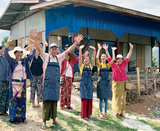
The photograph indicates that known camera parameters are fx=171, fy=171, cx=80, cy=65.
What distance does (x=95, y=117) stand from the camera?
4.68 m

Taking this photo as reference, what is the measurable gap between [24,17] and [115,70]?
29.1ft

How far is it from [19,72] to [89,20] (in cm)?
575

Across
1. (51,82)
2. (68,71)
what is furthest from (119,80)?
(51,82)

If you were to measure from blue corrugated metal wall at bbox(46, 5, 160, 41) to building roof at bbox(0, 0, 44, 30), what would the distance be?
1.63m

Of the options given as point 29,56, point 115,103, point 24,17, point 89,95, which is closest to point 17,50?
point 29,56

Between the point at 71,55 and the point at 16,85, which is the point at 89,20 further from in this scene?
the point at 16,85

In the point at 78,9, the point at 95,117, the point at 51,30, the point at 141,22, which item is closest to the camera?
the point at 95,117

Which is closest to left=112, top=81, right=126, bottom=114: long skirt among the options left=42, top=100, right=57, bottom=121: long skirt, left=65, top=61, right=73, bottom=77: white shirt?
left=65, top=61, right=73, bottom=77: white shirt

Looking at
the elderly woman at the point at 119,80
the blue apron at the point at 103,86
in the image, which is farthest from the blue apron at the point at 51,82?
the elderly woman at the point at 119,80

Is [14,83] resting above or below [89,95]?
above

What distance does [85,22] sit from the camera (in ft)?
27.4

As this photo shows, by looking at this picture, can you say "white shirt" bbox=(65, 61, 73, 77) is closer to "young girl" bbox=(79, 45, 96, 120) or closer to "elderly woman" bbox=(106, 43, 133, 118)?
"young girl" bbox=(79, 45, 96, 120)

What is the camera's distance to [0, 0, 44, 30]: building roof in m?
10.4

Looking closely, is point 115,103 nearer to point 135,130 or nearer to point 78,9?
point 135,130
